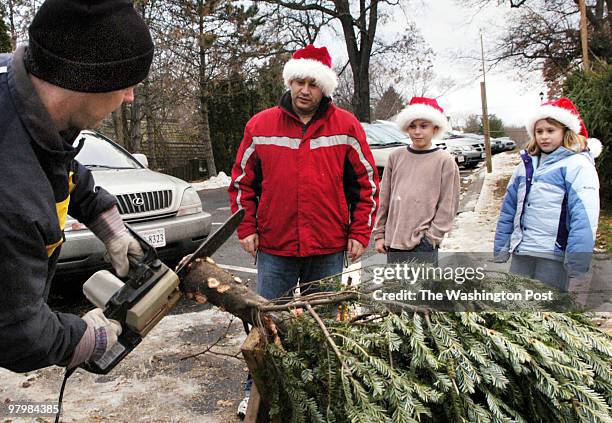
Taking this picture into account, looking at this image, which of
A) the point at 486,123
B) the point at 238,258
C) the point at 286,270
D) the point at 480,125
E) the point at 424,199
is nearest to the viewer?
the point at 286,270

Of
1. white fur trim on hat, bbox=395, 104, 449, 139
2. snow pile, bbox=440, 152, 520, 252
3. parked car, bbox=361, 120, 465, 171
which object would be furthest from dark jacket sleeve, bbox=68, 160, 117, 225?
parked car, bbox=361, 120, 465, 171

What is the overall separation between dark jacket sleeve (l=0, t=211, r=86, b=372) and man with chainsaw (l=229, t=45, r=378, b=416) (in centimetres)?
151

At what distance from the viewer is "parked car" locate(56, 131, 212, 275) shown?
14.4 feet

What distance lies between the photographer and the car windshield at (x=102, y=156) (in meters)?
5.57

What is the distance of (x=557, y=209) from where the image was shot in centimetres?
289

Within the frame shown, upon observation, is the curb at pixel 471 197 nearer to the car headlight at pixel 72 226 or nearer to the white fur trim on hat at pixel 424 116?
the white fur trim on hat at pixel 424 116

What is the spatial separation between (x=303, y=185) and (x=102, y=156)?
381cm

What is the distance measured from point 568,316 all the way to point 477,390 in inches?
21.8

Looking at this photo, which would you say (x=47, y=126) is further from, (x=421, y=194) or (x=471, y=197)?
(x=471, y=197)

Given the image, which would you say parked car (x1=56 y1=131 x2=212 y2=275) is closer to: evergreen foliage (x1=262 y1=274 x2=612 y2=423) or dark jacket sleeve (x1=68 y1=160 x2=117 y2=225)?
dark jacket sleeve (x1=68 y1=160 x2=117 y2=225)

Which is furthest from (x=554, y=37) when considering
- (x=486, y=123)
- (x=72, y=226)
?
(x=72, y=226)

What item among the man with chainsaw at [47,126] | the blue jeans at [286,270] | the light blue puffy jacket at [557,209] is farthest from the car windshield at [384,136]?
the man with chainsaw at [47,126]

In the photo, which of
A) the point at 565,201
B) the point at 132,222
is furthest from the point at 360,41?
the point at 565,201

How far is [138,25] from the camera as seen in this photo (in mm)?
1515
